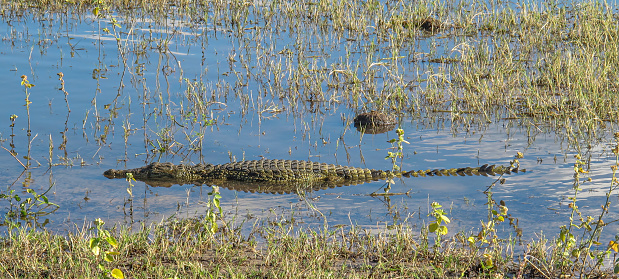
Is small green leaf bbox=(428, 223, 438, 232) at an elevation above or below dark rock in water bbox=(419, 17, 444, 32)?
below

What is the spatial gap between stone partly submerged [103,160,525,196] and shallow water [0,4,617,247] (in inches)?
6.4

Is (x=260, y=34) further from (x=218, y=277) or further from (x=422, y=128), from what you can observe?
(x=218, y=277)

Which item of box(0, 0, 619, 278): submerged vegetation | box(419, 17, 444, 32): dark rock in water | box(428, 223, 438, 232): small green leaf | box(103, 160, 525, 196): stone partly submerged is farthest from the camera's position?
box(419, 17, 444, 32): dark rock in water

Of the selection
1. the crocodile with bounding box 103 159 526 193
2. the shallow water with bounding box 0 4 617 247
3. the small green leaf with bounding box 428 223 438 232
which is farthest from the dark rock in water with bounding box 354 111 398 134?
the small green leaf with bounding box 428 223 438 232

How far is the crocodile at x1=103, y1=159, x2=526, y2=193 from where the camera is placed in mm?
7281

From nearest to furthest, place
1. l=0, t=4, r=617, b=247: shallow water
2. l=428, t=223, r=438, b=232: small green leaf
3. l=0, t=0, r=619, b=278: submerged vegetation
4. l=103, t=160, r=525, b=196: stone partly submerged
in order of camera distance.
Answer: l=428, t=223, r=438, b=232: small green leaf < l=0, t=0, r=619, b=278: submerged vegetation < l=0, t=4, r=617, b=247: shallow water < l=103, t=160, r=525, b=196: stone partly submerged

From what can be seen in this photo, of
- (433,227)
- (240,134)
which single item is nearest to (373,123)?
(240,134)

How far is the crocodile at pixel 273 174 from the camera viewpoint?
728 cm

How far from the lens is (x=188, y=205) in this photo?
6406mm

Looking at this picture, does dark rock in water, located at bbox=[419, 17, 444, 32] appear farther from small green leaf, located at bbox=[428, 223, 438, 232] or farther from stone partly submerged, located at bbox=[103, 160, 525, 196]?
small green leaf, located at bbox=[428, 223, 438, 232]

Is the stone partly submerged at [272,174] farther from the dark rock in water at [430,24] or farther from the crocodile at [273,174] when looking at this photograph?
the dark rock in water at [430,24]

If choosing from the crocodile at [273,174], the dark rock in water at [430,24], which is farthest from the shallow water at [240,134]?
the dark rock in water at [430,24]

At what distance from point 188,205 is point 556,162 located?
384 cm

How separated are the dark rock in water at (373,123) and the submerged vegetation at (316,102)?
0.61 ft
